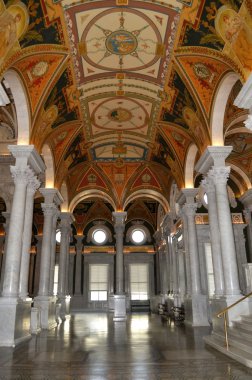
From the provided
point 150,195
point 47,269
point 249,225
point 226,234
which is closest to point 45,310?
point 47,269

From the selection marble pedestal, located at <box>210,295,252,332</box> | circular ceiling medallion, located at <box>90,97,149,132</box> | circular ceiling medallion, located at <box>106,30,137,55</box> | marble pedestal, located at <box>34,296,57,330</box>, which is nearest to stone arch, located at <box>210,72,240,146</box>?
circular ceiling medallion, located at <box>106,30,137,55</box>

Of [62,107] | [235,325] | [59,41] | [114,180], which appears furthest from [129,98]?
[235,325]

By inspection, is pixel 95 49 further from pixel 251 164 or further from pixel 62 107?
pixel 251 164

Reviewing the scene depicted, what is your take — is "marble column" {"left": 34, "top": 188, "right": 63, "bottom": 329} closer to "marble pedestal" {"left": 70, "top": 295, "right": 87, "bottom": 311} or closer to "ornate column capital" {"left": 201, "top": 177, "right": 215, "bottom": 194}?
"ornate column capital" {"left": 201, "top": 177, "right": 215, "bottom": 194}

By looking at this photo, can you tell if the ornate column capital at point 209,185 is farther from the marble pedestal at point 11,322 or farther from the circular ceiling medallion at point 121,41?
the marble pedestal at point 11,322

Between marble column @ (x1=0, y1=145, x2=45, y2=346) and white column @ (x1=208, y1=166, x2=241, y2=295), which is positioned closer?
marble column @ (x1=0, y1=145, x2=45, y2=346)

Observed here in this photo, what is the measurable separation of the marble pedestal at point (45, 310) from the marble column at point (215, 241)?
6780 millimetres

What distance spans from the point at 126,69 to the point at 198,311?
9.89 metres

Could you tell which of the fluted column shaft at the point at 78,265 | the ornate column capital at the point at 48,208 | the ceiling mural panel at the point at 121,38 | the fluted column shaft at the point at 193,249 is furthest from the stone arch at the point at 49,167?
the fluted column shaft at the point at 78,265

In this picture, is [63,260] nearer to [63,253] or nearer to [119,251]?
[63,253]

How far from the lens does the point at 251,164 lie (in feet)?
57.6

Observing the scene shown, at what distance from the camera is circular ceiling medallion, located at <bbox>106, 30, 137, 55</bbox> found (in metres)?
9.84

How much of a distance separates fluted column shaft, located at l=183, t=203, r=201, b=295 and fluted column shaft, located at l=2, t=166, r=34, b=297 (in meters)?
7.65

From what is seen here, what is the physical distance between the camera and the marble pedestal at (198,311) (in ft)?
44.4
